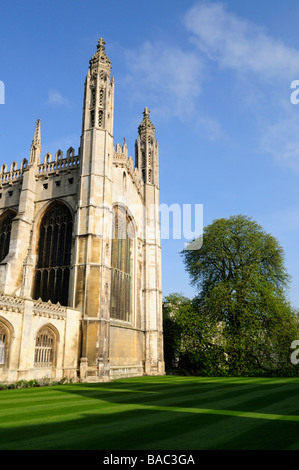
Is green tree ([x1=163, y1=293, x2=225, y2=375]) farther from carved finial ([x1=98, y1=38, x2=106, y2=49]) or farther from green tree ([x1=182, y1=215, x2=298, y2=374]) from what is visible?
carved finial ([x1=98, y1=38, x2=106, y2=49])

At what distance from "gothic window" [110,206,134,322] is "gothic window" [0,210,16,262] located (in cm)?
840

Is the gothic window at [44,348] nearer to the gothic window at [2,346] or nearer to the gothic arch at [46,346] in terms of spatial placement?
the gothic arch at [46,346]

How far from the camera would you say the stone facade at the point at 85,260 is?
19125mm

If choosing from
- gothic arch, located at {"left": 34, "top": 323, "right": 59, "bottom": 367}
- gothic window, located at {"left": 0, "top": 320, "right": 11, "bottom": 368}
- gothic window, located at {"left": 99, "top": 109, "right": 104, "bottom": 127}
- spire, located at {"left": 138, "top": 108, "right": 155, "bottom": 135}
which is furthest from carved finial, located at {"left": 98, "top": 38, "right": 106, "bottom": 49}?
gothic window, located at {"left": 0, "top": 320, "right": 11, "bottom": 368}

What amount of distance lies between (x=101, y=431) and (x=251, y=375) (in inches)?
897

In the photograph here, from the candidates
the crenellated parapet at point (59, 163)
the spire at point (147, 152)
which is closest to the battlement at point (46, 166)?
the crenellated parapet at point (59, 163)

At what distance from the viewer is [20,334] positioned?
17328 mm

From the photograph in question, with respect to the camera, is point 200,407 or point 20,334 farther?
point 20,334

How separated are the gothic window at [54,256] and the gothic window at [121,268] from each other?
3535mm

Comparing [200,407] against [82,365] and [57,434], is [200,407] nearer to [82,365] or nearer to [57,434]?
[57,434]

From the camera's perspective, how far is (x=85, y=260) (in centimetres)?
2262

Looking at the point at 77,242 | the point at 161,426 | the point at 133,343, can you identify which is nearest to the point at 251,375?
the point at 133,343

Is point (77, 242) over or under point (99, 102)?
under

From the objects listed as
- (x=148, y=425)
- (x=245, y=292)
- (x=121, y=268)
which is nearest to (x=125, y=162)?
(x=121, y=268)
